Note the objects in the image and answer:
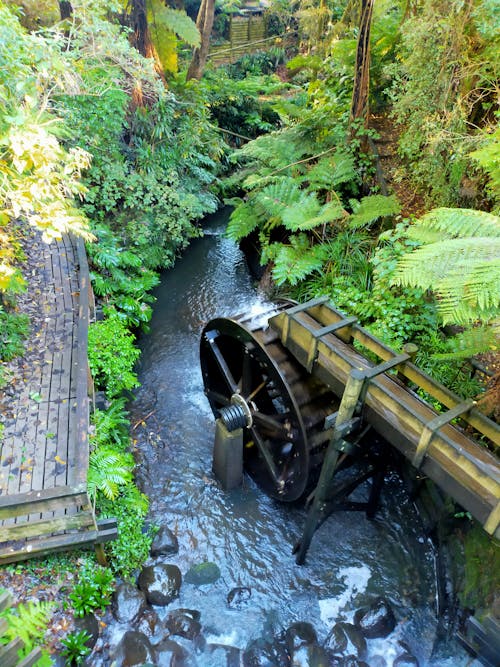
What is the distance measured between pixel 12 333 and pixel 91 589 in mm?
→ 3608

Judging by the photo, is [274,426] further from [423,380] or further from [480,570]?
[480,570]

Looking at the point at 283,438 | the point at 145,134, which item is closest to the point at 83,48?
the point at 145,134

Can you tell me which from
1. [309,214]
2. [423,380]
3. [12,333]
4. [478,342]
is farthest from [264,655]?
[309,214]

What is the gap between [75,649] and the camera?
3.95 meters

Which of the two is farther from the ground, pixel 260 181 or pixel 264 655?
pixel 260 181

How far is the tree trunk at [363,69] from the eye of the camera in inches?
289

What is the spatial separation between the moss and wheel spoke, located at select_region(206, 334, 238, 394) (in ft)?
11.4

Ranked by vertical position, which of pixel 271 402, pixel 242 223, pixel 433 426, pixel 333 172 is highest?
pixel 333 172

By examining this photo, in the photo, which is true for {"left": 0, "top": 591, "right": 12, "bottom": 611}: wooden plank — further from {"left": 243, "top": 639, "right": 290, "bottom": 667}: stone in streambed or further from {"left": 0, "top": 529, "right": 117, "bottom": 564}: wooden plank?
{"left": 243, "top": 639, "right": 290, "bottom": 667}: stone in streambed

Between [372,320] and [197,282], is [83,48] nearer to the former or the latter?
[197,282]

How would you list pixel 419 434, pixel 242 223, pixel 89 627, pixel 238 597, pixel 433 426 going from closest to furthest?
pixel 433 426
pixel 419 434
pixel 89 627
pixel 238 597
pixel 242 223

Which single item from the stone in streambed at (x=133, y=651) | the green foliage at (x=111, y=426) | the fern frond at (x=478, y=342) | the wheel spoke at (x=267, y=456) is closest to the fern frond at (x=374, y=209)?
the fern frond at (x=478, y=342)

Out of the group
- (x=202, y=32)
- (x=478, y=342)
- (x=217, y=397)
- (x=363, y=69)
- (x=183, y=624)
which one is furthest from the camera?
(x=202, y=32)

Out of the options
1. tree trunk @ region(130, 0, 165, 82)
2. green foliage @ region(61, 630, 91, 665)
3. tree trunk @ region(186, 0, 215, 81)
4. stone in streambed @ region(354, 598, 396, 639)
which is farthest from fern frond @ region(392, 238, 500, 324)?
tree trunk @ region(186, 0, 215, 81)
